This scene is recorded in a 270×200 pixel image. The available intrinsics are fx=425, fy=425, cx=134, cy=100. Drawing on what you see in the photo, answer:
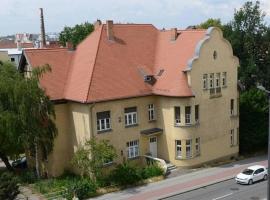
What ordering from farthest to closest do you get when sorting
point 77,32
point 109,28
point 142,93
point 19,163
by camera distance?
point 77,32, point 19,163, point 109,28, point 142,93

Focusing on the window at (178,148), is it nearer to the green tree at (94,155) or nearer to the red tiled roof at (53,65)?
the green tree at (94,155)

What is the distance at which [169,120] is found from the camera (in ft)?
136

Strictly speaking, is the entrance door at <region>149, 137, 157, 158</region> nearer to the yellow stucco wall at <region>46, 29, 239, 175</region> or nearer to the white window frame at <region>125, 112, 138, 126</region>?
the yellow stucco wall at <region>46, 29, 239, 175</region>

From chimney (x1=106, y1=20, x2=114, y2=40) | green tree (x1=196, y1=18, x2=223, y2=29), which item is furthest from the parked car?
green tree (x1=196, y1=18, x2=223, y2=29)

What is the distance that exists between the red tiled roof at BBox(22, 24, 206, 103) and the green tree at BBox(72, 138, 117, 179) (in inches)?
155

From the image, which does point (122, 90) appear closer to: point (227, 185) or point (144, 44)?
point (144, 44)

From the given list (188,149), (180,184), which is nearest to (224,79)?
(188,149)

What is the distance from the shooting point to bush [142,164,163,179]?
3885cm

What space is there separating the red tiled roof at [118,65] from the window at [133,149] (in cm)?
482

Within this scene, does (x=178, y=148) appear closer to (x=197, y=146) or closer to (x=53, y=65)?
(x=197, y=146)

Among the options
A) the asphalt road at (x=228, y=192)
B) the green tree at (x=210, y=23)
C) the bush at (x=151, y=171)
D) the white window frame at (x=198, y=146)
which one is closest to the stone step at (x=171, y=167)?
the bush at (x=151, y=171)

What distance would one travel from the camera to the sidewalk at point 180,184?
35.4 m

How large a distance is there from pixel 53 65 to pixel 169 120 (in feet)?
41.1

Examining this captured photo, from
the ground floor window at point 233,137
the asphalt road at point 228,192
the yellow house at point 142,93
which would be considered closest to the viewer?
the asphalt road at point 228,192
